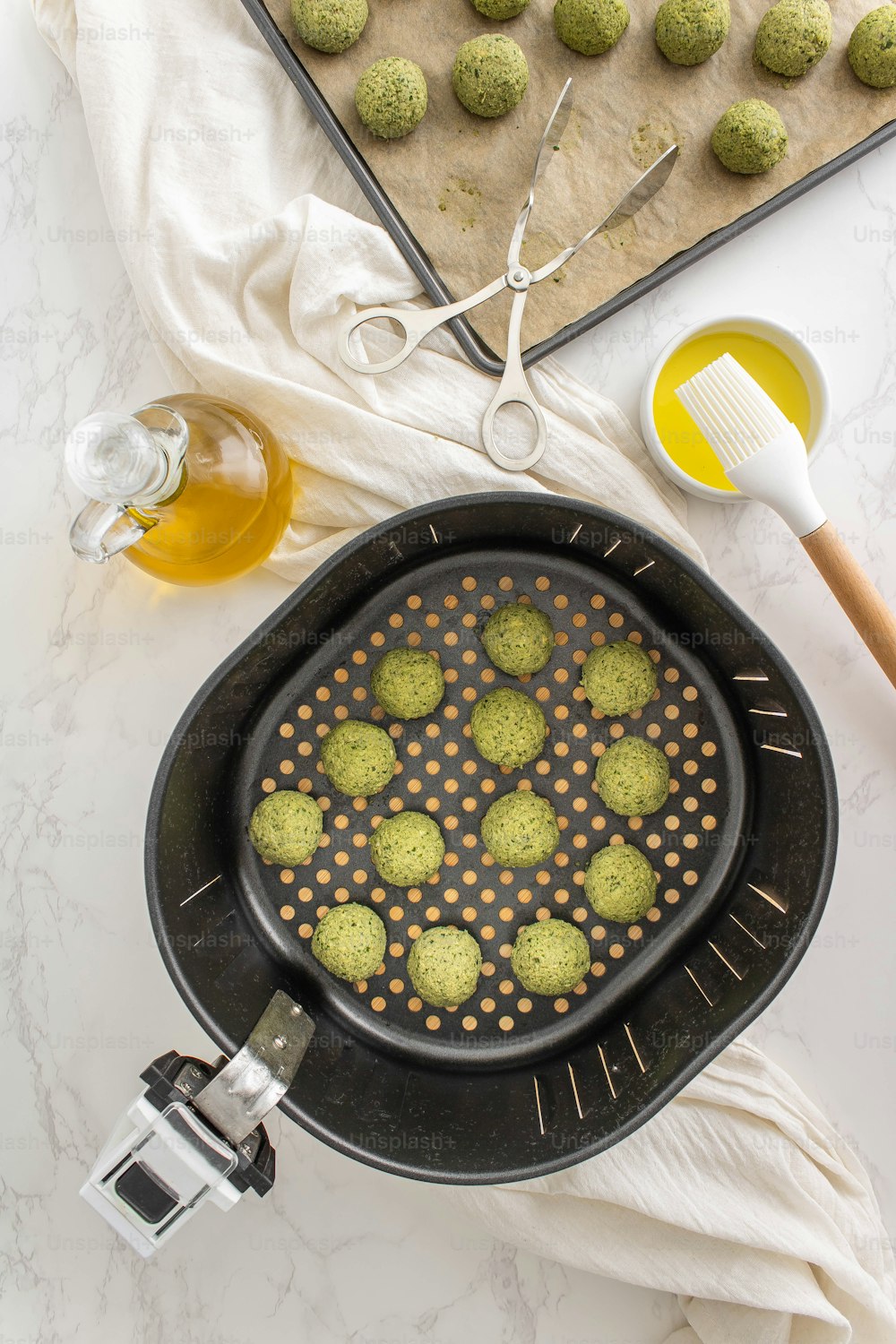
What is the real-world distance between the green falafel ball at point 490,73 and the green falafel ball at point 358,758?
2.24ft

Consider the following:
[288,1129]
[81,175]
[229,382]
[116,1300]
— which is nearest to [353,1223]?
[288,1129]

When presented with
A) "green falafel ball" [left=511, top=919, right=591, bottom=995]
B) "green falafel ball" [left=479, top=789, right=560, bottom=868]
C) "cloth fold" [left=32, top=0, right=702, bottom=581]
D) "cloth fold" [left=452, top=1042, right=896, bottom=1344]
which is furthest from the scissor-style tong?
"cloth fold" [left=452, top=1042, right=896, bottom=1344]

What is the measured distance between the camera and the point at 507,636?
105 cm

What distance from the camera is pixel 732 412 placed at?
0.97m

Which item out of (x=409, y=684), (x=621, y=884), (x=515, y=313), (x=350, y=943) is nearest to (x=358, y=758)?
(x=409, y=684)

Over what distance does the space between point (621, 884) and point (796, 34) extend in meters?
0.92

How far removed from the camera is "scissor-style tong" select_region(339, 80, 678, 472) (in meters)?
1.00

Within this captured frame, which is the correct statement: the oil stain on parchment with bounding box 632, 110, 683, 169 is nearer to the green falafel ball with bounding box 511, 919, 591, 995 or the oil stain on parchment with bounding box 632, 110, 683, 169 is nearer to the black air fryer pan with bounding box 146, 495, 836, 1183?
the black air fryer pan with bounding box 146, 495, 836, 1183

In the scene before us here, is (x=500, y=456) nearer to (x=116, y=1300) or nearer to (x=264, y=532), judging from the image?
(x=264, y=532)

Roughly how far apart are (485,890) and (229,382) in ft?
2.07

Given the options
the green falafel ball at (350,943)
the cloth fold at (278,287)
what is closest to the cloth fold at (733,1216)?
the green falafel ball at (350,943)

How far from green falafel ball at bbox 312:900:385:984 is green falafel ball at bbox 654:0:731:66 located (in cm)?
99

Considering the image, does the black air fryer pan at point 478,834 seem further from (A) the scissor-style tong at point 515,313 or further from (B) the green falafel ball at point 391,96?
(B) the green falafel ball at point 391,96

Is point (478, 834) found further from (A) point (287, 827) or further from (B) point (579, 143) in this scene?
(B) point (579, 143)
